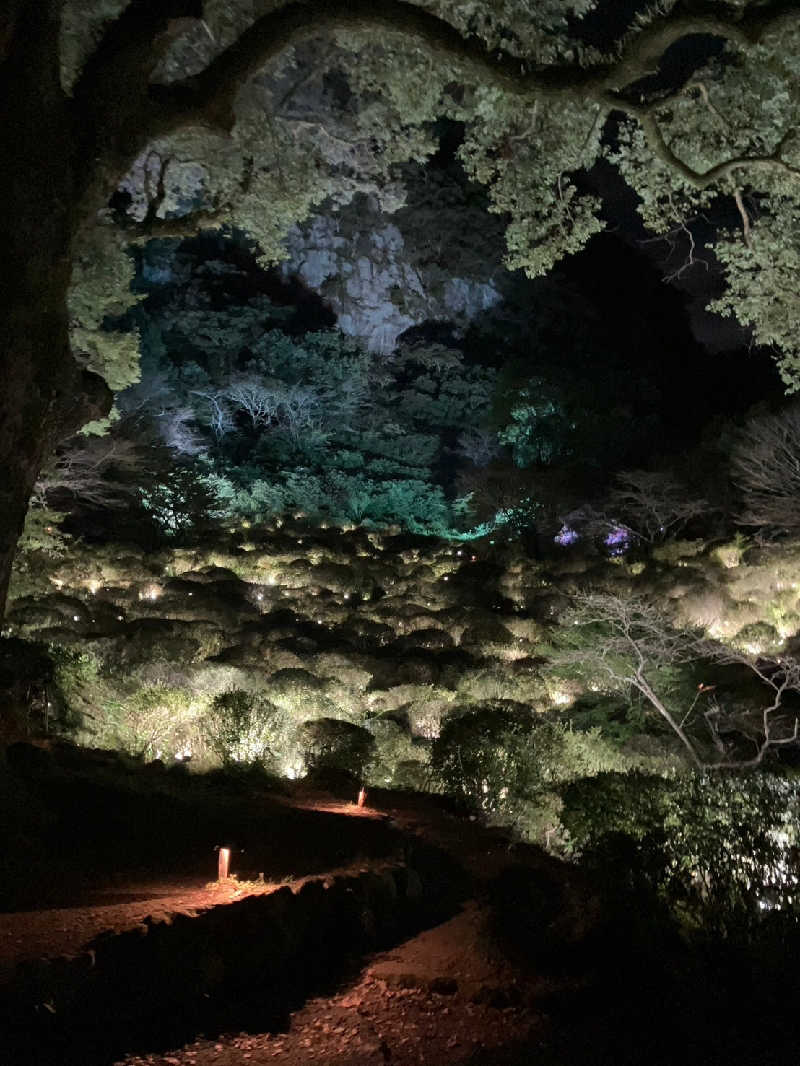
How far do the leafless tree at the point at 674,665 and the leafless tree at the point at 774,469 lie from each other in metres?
4.32

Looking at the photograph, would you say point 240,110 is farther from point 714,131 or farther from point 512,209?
point 714,131

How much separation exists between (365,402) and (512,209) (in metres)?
17.1

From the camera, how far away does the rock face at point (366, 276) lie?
24438mm

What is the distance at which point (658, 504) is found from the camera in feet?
55.0

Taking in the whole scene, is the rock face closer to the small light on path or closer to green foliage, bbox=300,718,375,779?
green foliage, bbox=300,718,375,779

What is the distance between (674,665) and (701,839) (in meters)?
5.23

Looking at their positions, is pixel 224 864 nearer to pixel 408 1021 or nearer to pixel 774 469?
pixel 408 1021

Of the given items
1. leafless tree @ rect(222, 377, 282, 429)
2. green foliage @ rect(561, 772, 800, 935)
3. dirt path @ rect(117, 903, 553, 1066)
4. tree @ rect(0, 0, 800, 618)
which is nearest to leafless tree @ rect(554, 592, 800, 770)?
green foliage @ rect(561, 772, 800, 935)

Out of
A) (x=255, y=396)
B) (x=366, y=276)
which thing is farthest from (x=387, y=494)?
(x=366, y=276)

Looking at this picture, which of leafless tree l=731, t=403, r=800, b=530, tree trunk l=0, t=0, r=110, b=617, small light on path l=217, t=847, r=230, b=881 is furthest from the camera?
leafless tree l=731, t=403, r=800, b=530

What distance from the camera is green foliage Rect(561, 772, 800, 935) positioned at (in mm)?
4852

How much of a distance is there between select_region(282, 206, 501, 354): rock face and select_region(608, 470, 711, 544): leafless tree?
37.6 feet

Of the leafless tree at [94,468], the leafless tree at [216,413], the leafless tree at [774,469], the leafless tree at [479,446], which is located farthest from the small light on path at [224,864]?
the leafless tree at [479,446]

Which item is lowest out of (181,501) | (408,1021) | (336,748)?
(408,1021)
